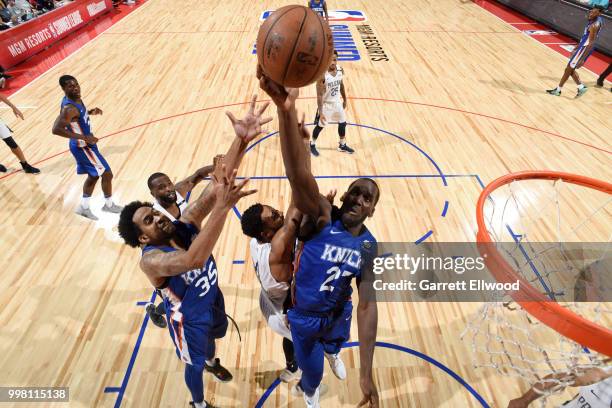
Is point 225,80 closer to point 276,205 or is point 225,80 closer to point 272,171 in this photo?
point 272,171

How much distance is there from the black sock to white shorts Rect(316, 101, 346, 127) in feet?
11.9

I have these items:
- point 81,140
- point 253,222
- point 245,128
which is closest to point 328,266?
point 253,222

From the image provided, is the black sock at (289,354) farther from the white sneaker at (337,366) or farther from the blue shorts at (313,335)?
the blue shorts at (313,335)

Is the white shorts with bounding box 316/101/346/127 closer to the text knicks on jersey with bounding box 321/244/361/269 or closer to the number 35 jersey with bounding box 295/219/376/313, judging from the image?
the number 35 jersey with bounding box 295/219/376/313

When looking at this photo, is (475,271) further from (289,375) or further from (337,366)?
(289,375)

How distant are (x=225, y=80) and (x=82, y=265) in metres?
5.61

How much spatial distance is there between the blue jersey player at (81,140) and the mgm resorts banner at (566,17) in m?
11.9

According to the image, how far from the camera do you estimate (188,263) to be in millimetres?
1760

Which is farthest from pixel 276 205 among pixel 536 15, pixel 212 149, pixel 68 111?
pixel 536 15

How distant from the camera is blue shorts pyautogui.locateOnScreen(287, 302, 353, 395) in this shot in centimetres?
218

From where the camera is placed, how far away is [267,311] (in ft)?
8.31

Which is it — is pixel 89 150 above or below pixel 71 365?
above

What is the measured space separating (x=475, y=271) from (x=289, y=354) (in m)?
2.38

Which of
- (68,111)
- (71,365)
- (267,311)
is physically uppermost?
(68,111)
